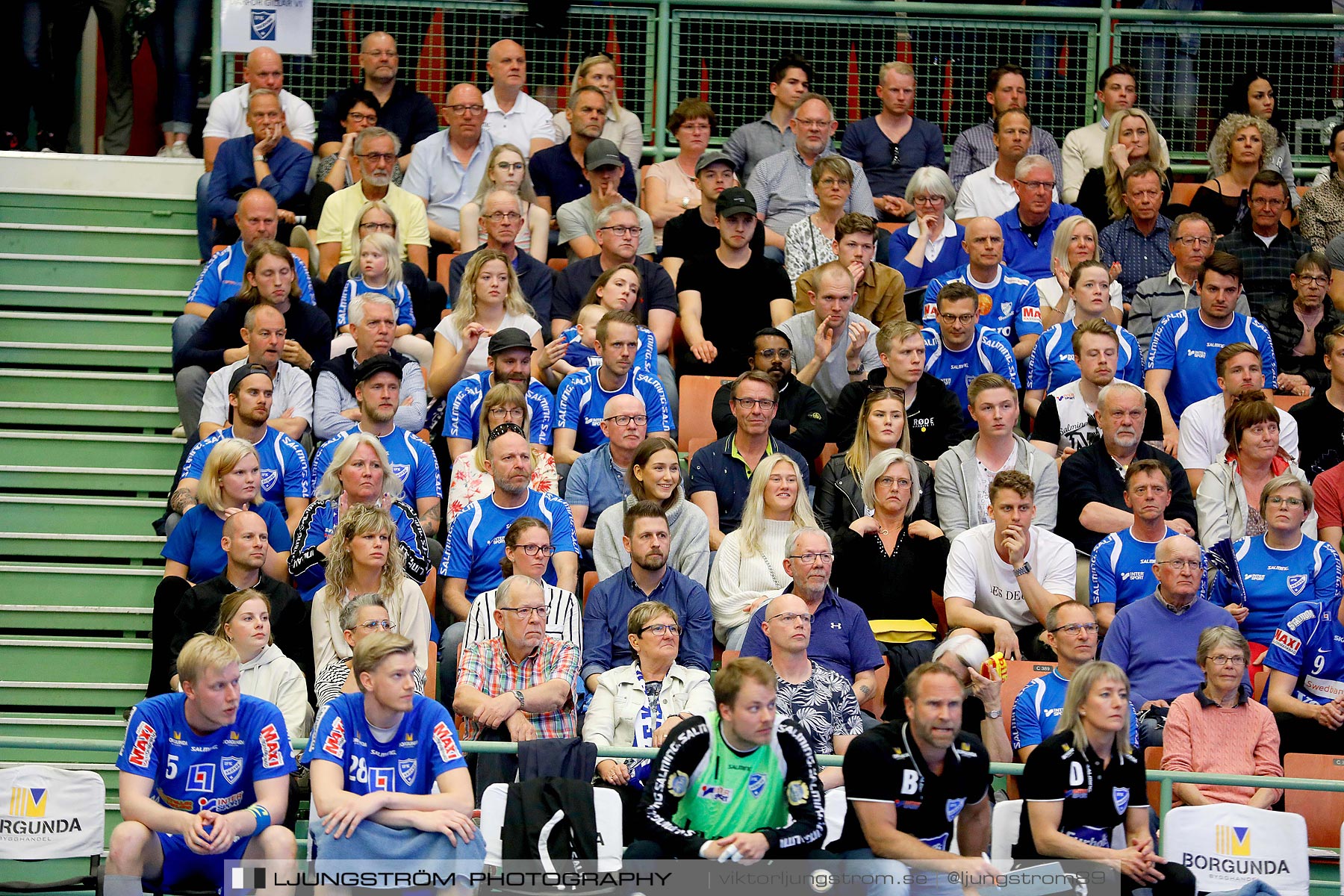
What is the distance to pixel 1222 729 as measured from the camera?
266 inches

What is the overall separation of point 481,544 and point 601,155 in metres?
3.03

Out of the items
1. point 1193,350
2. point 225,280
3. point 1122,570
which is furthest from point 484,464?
point 1193,350

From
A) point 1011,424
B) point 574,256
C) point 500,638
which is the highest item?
point 574,256

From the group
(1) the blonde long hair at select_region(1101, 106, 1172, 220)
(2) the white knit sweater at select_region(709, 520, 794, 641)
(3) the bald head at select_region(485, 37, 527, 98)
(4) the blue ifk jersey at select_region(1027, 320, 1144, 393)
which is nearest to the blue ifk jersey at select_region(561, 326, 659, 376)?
(2) the white knit sweater at select_region(709, 520, 794, 641)

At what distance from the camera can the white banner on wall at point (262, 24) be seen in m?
10.6

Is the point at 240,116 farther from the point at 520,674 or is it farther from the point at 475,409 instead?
the point at 520,674

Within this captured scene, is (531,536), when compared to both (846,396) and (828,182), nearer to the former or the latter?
(846,396)

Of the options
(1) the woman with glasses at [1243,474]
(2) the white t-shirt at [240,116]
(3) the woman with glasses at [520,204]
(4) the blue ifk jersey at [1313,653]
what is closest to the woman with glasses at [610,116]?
(3) the woman with glasses at [520,204]

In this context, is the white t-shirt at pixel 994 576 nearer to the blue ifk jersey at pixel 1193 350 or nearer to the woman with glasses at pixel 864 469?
the woman with glasses at pixel 864 469

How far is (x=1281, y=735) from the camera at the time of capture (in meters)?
7.22

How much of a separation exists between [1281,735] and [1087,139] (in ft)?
15.8

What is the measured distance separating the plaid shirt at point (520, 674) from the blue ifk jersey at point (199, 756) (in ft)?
3.02

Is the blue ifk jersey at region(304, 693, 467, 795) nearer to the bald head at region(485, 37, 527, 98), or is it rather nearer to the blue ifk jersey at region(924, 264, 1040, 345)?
the blue ifk jersey at region(924, 264, 1040, 345)

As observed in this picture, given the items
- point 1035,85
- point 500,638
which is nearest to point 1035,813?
point 500,638
